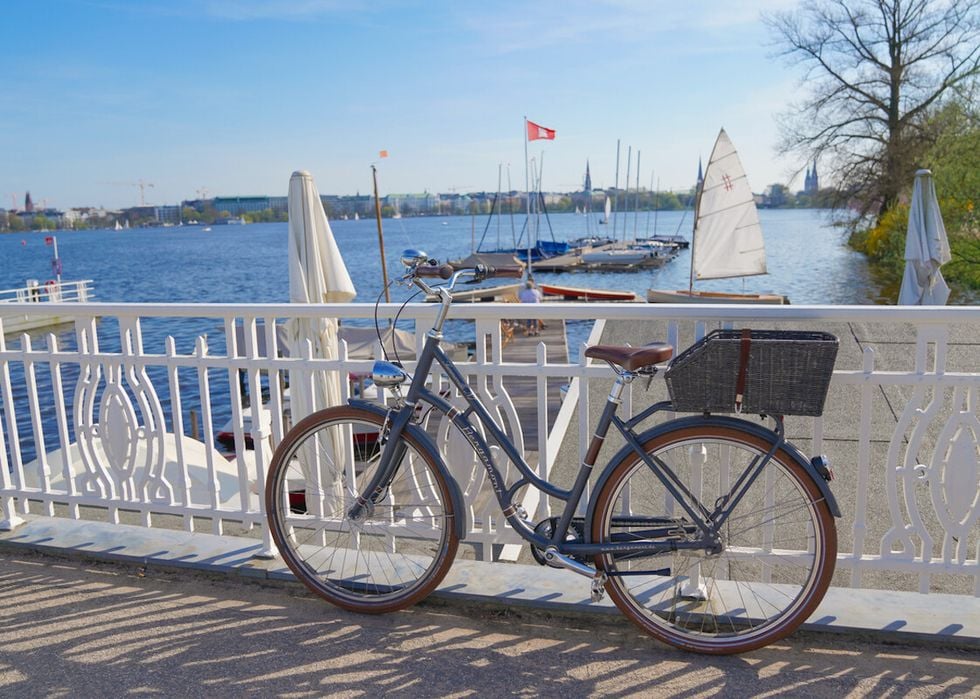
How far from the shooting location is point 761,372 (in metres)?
2.37

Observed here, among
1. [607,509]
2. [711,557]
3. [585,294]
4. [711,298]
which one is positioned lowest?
[585,294]

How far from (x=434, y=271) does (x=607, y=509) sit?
1.00 metres

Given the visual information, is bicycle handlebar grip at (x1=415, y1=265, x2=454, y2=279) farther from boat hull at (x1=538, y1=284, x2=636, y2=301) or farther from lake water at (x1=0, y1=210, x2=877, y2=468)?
boat hull at (x1=538, y1=284, x2=636, y2=301)

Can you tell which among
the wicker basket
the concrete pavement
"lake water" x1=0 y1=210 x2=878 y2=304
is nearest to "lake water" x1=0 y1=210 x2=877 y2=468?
"lake water" x1=0 y1=210 x2=878 y2=304

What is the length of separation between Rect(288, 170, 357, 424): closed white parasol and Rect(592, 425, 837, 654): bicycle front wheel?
239 centimetres

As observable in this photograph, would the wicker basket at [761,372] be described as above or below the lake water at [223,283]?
above

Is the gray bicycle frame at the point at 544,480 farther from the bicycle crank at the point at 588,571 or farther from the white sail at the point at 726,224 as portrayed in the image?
the white sail at the point at 726,224

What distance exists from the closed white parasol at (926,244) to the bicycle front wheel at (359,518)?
32.1ft

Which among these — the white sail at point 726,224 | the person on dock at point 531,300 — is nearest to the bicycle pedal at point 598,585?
the white sail at point 726,224

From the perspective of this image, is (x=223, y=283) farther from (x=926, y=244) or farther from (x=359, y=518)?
(x=359, y=518)

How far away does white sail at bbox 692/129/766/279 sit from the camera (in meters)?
20.1

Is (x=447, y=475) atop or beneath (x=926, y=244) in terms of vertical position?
beneath

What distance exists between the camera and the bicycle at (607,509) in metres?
2.49

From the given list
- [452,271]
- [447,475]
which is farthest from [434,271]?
[447,475]
